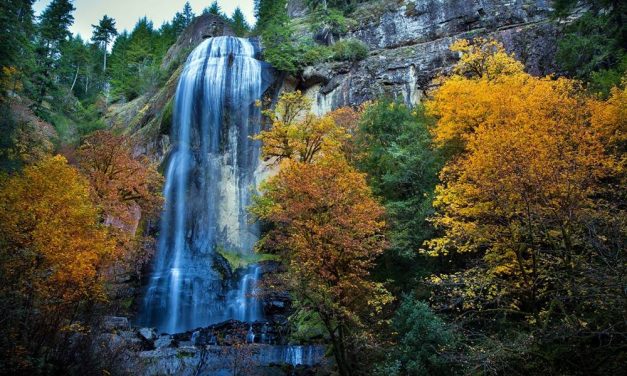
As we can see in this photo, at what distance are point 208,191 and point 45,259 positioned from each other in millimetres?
15615

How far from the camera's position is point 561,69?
24703 mm

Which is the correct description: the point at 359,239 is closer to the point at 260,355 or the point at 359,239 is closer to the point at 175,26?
the point at 260,355

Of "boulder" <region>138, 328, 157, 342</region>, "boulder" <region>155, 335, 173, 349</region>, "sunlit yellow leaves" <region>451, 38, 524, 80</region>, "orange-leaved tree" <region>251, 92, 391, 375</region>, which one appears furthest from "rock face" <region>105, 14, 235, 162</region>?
"sunlit yellow leaves" <region>451, 38, 524, 80</region>

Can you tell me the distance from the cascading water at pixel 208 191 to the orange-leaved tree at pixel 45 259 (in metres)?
6.79

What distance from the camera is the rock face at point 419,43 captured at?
89.8 feet

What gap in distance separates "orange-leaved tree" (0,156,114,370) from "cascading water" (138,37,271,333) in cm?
679

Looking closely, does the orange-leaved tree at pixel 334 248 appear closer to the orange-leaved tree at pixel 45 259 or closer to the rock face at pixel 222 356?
the rock face at pixel 222 356

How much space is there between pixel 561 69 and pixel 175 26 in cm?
5412

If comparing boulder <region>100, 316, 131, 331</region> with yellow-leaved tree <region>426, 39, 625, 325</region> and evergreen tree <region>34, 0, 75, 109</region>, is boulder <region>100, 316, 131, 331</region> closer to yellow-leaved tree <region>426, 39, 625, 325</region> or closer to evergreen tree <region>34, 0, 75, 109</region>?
yellow-leaved tree <region>426, 39, 625, 325</region>

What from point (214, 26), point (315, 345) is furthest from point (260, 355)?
point (214, 26)

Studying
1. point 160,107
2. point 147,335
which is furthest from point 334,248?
point 160,107

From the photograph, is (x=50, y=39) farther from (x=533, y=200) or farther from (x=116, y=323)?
(x=533, y=200)

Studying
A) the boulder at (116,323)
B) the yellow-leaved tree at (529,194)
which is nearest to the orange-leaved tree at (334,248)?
the yellow-leaved tree at (529,194)

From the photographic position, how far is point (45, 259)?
45.9ft
